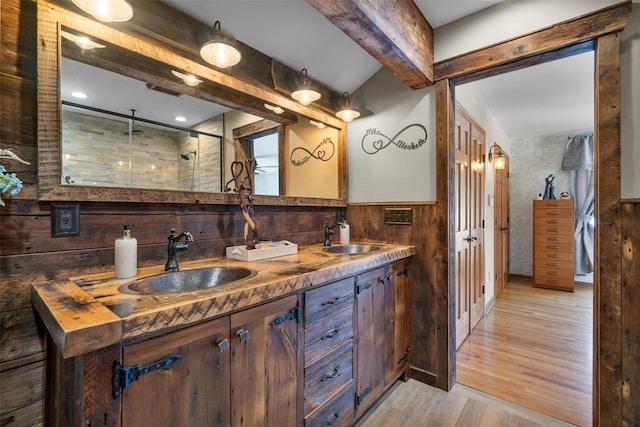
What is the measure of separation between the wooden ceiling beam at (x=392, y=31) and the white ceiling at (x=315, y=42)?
190 millimetres

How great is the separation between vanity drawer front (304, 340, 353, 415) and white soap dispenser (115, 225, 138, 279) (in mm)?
868

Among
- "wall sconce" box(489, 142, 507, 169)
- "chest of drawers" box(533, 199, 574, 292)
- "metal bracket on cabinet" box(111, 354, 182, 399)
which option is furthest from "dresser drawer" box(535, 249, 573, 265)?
"metal bracket on cabinet" box(111, 354, 182, 399)

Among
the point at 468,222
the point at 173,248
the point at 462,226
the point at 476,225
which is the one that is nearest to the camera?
the point at 173,248

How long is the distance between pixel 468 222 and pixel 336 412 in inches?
84.7

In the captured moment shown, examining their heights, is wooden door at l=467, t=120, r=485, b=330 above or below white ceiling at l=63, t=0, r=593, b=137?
below

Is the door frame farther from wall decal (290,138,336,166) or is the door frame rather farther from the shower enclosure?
the shower enclosure

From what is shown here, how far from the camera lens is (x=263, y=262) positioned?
1.55 meters

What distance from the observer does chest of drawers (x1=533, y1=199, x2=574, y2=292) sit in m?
4.37

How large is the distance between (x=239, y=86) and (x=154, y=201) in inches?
33.8

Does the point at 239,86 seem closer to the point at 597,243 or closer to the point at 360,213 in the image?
the point at 360,213

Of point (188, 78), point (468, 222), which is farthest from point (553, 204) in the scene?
point (188, 78)

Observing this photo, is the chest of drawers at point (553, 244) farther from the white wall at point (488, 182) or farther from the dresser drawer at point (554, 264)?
the white wall at point (488, 182)

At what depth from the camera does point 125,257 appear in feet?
3.87

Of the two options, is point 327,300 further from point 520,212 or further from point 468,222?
point 520,212
